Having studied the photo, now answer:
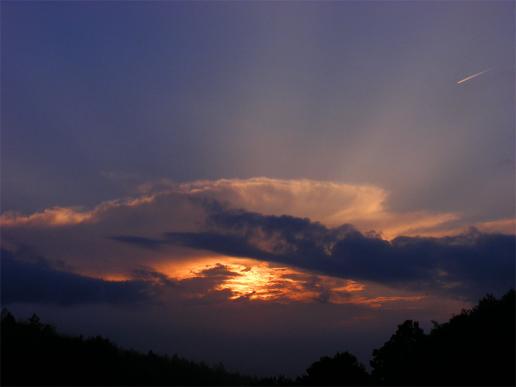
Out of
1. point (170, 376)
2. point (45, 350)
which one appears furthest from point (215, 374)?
point (45, 350)

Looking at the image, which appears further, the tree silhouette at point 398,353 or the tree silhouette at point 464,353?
the tree silhouette at point 398,353

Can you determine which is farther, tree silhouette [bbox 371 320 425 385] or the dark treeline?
tree silhouette [bbox 371 320 425 385]

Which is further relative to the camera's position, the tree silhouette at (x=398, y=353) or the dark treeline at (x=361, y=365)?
the tree silhouette at (x=398, y=353)

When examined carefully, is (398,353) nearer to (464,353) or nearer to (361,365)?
(361,365)

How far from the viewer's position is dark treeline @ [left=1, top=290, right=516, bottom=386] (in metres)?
53.6

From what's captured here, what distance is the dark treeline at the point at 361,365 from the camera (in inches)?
2109

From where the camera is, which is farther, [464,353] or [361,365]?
[361,365]

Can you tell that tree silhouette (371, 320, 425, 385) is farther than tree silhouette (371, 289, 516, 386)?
Yes

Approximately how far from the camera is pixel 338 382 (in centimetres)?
7862

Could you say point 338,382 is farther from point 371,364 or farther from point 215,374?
point 215,374

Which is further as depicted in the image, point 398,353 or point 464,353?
point 398,353

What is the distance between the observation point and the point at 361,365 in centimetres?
8331

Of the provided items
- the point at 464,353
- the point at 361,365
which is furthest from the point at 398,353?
the point at 464,353

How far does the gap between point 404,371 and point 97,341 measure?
36.6m
